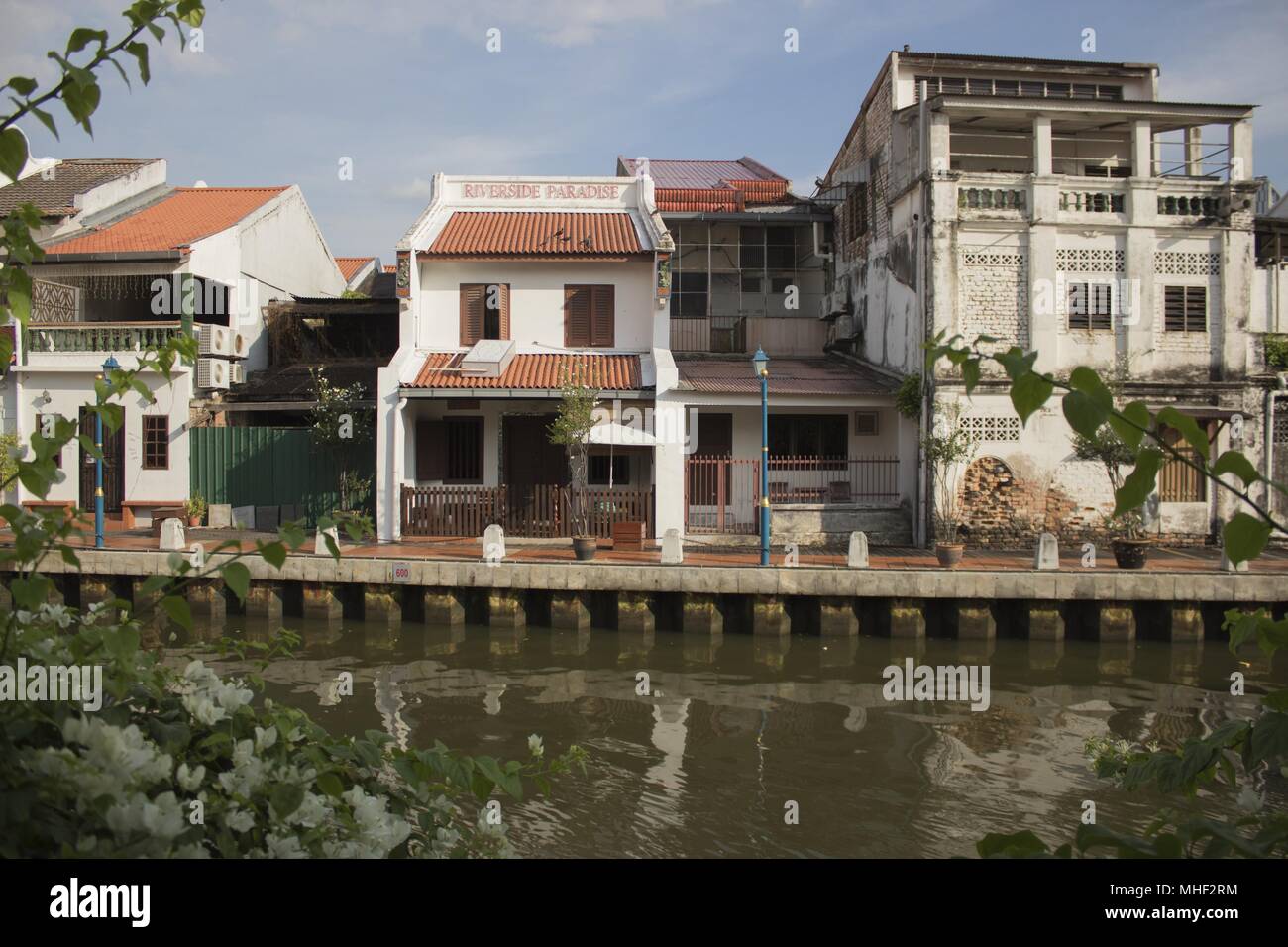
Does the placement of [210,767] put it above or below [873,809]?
above

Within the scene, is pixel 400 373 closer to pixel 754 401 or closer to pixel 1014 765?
pixel 754 401

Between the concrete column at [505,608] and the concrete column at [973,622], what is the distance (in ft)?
24.8

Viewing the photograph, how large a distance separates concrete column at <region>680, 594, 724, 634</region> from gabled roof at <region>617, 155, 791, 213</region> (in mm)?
14605

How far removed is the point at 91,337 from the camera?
23.8 metres

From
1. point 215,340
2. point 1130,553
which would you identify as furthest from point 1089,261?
point 215,340

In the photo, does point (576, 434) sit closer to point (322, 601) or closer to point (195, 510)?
point (322, 601)

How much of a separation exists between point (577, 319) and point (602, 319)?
61 cm

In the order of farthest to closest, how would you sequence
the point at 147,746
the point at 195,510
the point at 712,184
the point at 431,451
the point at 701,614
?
the point at 712,184 < the point at 195,510 < the point at 431,451 < the point at 701,614 < the point at 147,746

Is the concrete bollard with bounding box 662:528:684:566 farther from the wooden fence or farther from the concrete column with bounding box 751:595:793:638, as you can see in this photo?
the wooden fence

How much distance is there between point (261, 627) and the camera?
57.3ft

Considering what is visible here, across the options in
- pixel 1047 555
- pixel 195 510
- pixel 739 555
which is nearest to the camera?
pixel 1047 555
